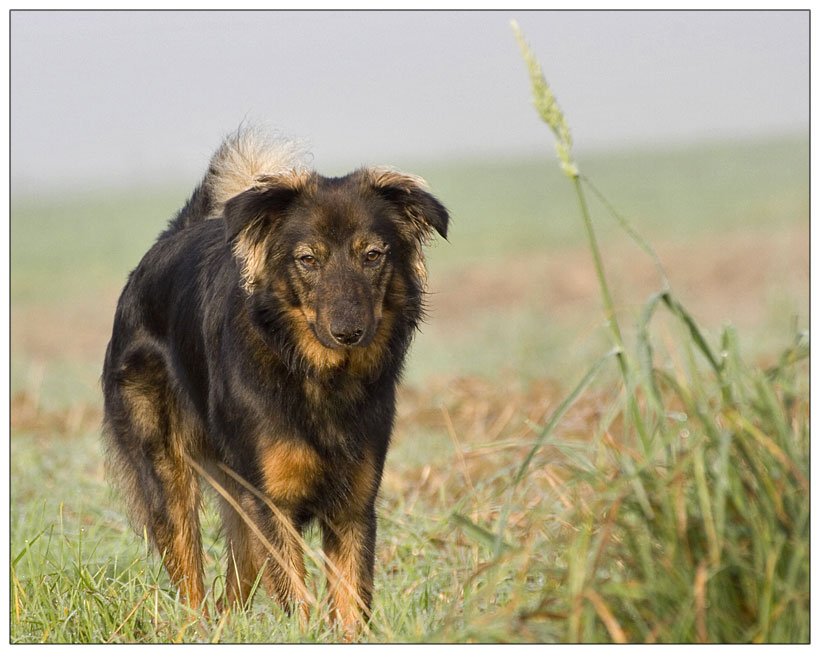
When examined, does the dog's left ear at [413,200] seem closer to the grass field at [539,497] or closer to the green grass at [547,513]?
the green grass at [547,513]

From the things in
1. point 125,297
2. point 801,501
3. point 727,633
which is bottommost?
point 727,633

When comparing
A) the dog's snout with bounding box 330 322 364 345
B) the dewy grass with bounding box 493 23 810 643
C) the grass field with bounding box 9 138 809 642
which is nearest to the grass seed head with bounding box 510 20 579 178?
the dewy grass with bounding box 493 23 810 643

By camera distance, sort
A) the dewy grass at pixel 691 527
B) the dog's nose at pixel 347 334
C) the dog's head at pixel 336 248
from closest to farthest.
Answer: the dewy grass at pixel 691 527 → the dog's nose at pixel 347 334 → the dog's head at pixel 336 248

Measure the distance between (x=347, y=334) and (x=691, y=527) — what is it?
1649mm

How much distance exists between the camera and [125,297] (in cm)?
577

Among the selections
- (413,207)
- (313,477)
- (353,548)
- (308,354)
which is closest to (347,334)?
(308,354)

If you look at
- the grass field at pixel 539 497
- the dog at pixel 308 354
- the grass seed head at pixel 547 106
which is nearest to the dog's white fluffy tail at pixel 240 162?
the dog at pixel 308 354

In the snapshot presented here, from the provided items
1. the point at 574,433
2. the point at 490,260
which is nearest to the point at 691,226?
the point at 490,260

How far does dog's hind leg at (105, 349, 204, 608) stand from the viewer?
5254 millimetres

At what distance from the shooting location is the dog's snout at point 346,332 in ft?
13.7

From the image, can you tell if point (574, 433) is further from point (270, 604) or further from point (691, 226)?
point (691, 226)

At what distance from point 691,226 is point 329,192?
2938 centimetres

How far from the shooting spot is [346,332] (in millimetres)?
4164

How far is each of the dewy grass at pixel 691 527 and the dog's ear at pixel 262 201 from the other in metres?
1.75
